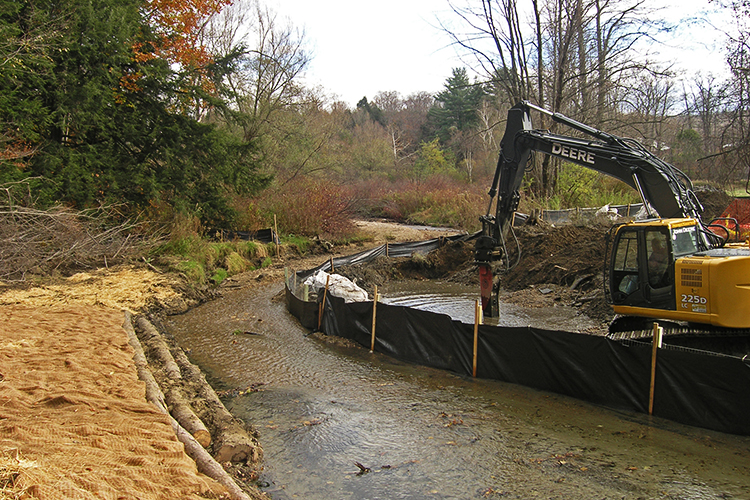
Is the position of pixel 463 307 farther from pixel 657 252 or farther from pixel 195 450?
pixel 195 450

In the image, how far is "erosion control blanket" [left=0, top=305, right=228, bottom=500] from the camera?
4.04m

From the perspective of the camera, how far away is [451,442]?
667cm

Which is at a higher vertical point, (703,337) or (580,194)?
(580,194)

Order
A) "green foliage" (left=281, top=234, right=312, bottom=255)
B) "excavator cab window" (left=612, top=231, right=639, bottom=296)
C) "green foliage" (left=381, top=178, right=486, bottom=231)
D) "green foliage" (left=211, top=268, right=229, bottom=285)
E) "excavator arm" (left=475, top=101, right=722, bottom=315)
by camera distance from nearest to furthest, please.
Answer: "excavator cab window" (left=612, top=231, right=639, bottom=296)
"excavator arm" (left=475, top=101, right=722, bottom=315)
"green foliage" (left=211, top=268, right=229, bottom=285)
"green foliage" (left=281, top=234, right=312, bottom=255)
"green foliage" (left=381, top=178, right=486, bottom=231)

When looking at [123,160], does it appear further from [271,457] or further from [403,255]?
[271,457]

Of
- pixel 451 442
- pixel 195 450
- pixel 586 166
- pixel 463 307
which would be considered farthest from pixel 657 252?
pixel 195 450

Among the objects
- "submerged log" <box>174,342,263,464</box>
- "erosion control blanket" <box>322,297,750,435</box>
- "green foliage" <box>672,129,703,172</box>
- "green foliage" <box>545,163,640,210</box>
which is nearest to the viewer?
"submerged log" <box>174,342,263,464</box>

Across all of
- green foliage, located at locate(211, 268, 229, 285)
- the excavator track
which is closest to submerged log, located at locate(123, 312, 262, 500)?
the excavator track

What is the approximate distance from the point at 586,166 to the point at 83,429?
984cm

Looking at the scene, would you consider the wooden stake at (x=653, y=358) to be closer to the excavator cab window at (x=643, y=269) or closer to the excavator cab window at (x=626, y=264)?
the excavator cab window at (x=643, y=269)

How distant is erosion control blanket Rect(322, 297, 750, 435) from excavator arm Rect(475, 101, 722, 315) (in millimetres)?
2903

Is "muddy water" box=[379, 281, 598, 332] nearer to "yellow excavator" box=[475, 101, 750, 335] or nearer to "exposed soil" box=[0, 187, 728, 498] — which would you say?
"exposed soil" box=[0, 187, 728, 498]

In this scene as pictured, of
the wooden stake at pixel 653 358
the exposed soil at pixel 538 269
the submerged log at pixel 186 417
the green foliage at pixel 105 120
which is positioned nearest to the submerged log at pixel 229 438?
the submerged log at pixel 186 417

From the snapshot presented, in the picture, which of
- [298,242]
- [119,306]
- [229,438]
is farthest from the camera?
[298,242]
